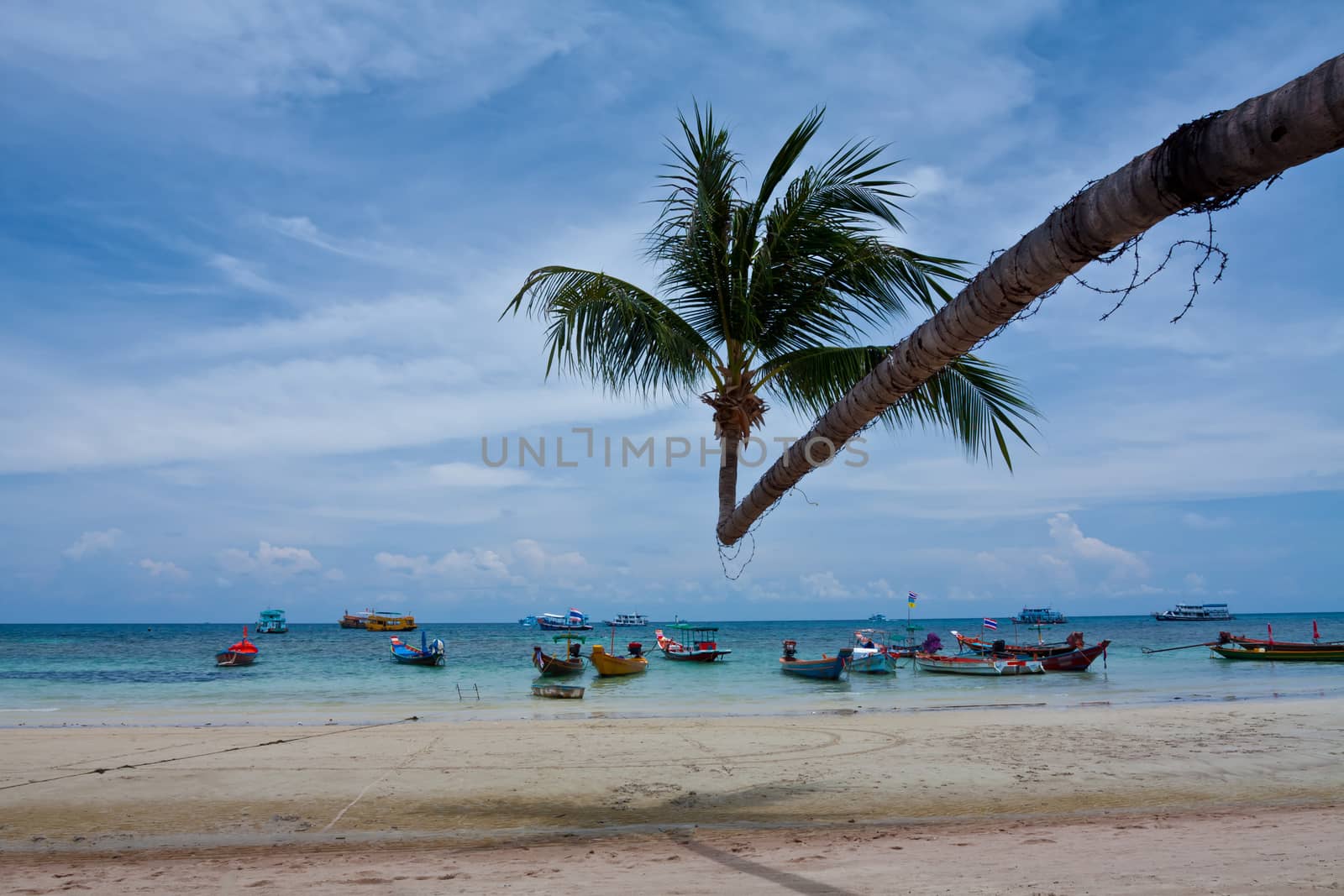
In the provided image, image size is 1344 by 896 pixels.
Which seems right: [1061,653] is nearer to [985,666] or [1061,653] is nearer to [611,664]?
[985,666]

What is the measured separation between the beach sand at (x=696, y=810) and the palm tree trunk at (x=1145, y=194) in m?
3.41

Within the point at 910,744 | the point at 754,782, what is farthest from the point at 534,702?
the point at 754,782

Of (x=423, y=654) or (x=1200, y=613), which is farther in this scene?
(x=1200, y=613)

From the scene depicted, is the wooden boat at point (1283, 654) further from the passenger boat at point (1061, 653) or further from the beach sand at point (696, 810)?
the beach sand at point (696, 810)

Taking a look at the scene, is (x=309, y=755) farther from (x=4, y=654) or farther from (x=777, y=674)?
(x=4, y=654)

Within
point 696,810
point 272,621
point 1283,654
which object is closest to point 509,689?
point 696,810

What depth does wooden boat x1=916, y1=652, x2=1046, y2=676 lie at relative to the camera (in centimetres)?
3062

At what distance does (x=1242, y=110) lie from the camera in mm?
2246

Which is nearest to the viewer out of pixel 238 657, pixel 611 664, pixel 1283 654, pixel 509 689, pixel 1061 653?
pixel 509 689

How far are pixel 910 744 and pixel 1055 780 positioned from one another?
338 cm

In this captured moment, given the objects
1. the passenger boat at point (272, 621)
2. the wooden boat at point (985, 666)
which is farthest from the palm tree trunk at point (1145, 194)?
the passenger boat at point (272, 621)

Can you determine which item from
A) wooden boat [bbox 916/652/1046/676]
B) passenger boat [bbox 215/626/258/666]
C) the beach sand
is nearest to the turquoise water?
wooden boat [bbox 916/652/1046/676]

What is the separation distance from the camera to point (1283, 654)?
34.3 metres

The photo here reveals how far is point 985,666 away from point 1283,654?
1377 centimetres
